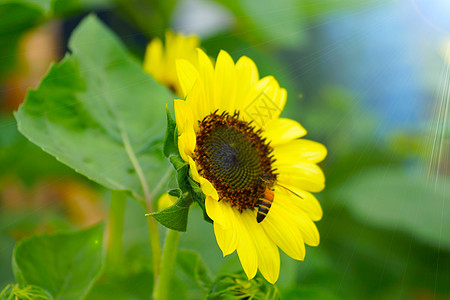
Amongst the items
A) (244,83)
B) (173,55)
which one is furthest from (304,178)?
(173,55)

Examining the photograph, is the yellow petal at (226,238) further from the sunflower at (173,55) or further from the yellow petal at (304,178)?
the sunflower at (173,55)

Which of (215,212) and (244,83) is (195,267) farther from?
(244,83)

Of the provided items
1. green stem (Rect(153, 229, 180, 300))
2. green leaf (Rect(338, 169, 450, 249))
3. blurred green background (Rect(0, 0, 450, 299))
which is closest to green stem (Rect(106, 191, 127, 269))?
blurred green background (Rect(0, 0, 450, 299))

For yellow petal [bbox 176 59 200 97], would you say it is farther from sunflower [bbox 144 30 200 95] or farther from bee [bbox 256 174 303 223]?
sunflower [bbox 144 30 200 95]

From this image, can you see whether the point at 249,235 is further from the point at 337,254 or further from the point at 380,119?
the point at 380,119

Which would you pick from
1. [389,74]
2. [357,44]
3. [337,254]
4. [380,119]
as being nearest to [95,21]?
[337,254]
